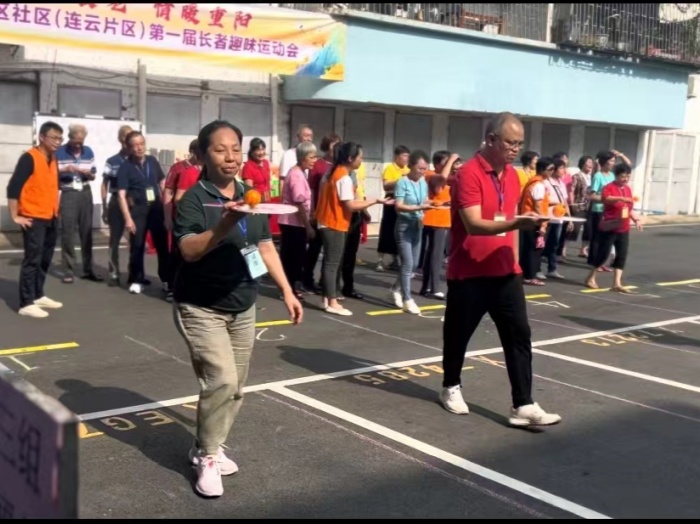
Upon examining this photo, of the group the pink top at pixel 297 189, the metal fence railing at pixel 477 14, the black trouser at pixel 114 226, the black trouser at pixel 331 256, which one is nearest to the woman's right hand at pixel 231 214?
the black trouser at pixel 331 256

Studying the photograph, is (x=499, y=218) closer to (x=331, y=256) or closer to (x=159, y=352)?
(x=159, y=352)

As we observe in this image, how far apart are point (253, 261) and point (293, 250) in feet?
→ 17.0

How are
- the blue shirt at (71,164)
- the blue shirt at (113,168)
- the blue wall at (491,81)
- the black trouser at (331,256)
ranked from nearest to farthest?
the black trouser at (331,256), the blue shirt at (113,168), the blue shirt at (71,164), the blue wall at (491,81)

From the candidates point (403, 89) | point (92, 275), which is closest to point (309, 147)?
point (92, 275)

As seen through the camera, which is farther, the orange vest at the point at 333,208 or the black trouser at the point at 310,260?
the black trouser at the point at 310,260

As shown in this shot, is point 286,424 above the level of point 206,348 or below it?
below

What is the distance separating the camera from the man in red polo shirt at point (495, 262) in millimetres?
5055

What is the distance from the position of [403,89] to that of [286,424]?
38.2ft

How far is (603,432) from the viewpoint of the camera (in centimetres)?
518

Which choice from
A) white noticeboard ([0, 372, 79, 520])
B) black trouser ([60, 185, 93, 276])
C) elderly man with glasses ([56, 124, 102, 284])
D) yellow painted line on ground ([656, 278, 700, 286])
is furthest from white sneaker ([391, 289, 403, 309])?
white noticeboard ([0, 372, 79, 520])

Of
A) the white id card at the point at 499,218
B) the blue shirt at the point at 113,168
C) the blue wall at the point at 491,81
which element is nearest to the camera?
the white id card at the point at 499,218

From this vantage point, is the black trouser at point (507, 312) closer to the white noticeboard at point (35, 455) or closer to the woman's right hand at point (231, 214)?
the woman's right hand at point (231, 214)

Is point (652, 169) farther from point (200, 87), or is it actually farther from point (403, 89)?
point (200, 87)

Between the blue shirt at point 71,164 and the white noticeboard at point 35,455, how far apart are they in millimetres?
7864
